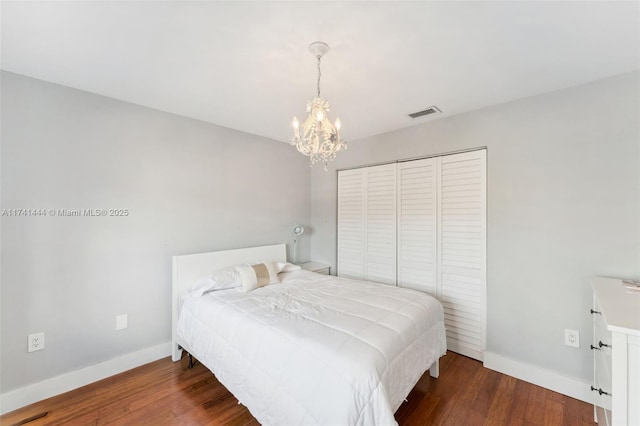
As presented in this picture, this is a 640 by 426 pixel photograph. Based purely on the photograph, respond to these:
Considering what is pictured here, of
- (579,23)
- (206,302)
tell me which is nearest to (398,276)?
(206,302)

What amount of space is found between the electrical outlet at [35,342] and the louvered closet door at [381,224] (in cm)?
315

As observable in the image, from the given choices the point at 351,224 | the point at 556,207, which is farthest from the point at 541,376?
the point at 351,224

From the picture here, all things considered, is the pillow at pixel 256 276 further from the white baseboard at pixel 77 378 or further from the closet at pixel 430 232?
the closet at pixel 430 232

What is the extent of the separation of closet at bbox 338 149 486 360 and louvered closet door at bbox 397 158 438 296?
11mm

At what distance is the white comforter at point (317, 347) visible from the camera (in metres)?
1.27

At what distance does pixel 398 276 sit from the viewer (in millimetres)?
3152

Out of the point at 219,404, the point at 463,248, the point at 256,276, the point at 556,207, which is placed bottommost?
the point at 219,404

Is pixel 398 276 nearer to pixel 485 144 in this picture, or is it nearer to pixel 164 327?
pixel 485 144

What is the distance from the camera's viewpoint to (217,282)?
8.01 ft

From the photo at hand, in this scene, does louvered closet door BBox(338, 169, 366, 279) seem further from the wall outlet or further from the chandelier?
the wall outlet

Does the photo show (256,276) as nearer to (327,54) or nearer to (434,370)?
(434,370)

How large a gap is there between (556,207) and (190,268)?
3.40 meters

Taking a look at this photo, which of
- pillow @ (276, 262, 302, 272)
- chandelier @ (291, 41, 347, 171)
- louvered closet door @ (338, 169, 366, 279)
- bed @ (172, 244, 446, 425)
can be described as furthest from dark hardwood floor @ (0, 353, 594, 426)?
chandelier @ (291, 41, 347, 171)

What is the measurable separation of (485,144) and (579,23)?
1184 mm
